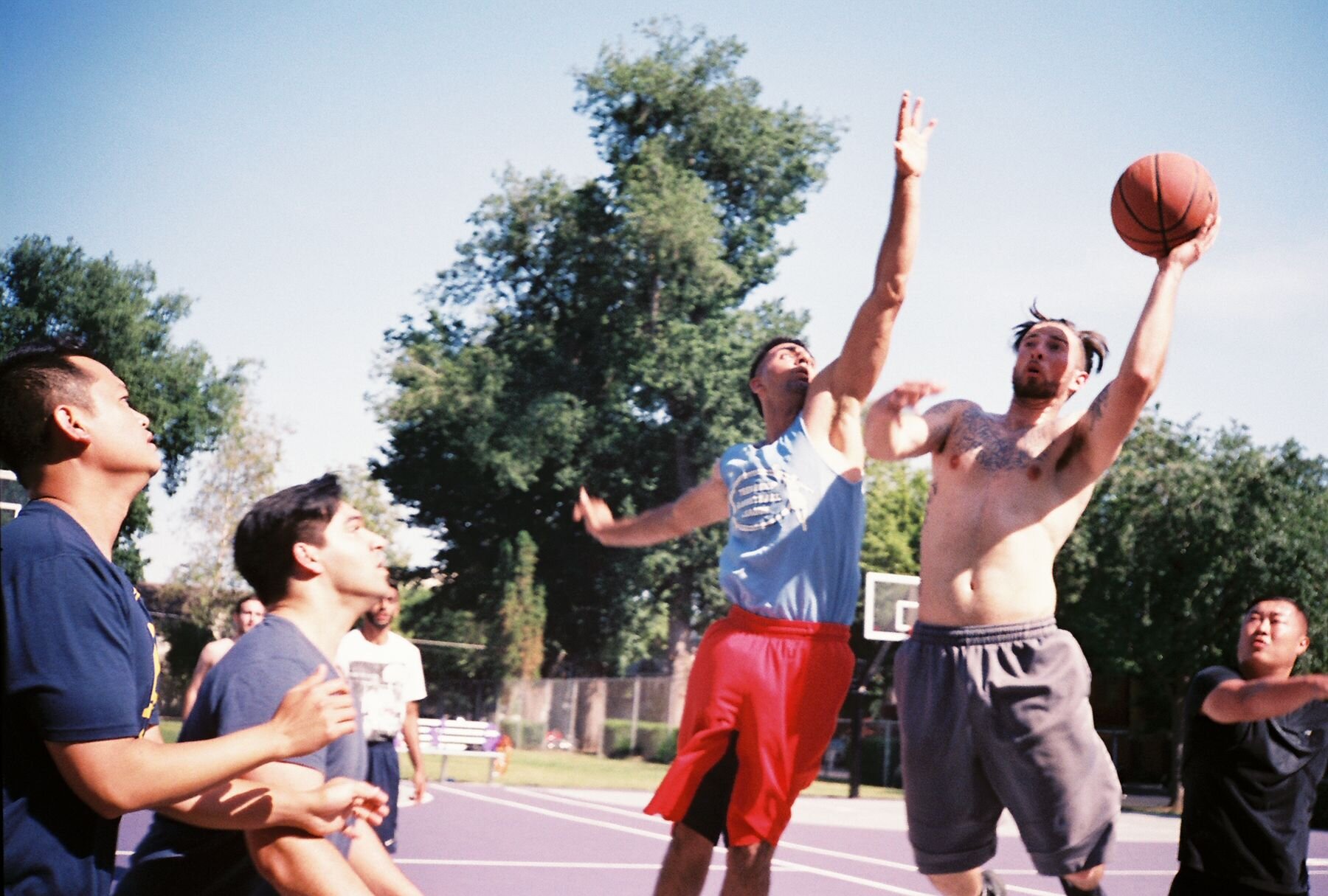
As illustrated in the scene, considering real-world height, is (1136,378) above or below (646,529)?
above

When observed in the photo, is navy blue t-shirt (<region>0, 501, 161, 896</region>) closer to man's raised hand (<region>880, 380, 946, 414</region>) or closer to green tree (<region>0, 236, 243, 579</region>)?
man's raised hand (<region>880, 380, 946, 414</region>)

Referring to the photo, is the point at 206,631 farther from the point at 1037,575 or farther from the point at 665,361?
the point at 1037,575

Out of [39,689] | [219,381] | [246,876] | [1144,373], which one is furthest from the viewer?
[219,381]

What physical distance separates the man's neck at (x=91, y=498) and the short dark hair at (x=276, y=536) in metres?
0.67

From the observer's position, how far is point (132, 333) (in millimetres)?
35219

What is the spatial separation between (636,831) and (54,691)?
12.9 m

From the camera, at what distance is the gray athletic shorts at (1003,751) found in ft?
16.1

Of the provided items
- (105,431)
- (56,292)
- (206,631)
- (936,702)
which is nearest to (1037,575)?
(936,702)

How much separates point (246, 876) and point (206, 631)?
42261 mm

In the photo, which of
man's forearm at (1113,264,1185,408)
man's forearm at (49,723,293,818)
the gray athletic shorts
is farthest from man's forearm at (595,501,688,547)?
man's forearm at (49,723,293,818)

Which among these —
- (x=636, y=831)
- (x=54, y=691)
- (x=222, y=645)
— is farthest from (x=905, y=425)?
(x=636, y=831)

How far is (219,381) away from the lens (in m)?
39.0

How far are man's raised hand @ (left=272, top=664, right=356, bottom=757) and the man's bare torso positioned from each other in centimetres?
280

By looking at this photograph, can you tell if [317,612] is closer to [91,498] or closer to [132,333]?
[91,498]
